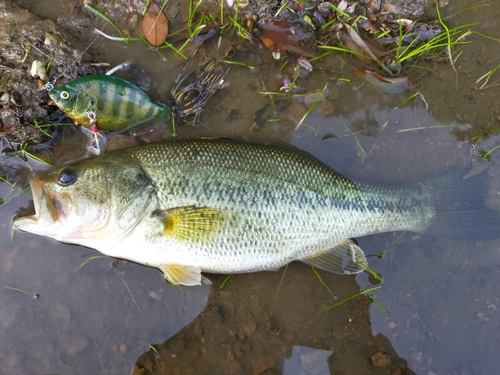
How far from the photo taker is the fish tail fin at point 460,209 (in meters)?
3.08

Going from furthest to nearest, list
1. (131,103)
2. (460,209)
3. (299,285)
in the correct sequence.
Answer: (299,285)
(460,209)
(131,103)

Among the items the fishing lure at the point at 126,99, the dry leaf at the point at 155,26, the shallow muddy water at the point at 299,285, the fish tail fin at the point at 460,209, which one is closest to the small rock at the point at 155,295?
the shallow muddy water at the point at 299,285

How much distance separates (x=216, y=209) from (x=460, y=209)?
2047 mm

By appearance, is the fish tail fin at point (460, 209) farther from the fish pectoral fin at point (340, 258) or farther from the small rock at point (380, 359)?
the small rock at point (380, 359)

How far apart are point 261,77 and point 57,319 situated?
269 cm

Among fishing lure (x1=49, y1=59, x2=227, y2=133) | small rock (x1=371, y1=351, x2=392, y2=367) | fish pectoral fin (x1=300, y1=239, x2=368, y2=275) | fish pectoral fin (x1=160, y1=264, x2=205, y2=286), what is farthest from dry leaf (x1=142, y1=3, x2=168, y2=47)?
small rock (x1=371, y1=351, x2=392, y2=367)

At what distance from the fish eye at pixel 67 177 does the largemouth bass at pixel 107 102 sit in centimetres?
51

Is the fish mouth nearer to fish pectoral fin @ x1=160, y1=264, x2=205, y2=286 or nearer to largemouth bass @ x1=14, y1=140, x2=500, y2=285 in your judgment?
largemouth bass @ x1=14, y1=140, x2=500, y2=285

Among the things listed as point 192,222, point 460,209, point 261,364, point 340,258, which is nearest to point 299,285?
point 340,258

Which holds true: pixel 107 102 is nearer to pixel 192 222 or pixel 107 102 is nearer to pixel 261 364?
pixel 192 222

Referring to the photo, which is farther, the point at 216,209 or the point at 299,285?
the point at 299,285

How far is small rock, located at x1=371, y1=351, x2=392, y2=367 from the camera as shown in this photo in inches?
123

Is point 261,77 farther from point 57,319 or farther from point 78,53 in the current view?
point 57,319

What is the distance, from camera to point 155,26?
3.14 meters
